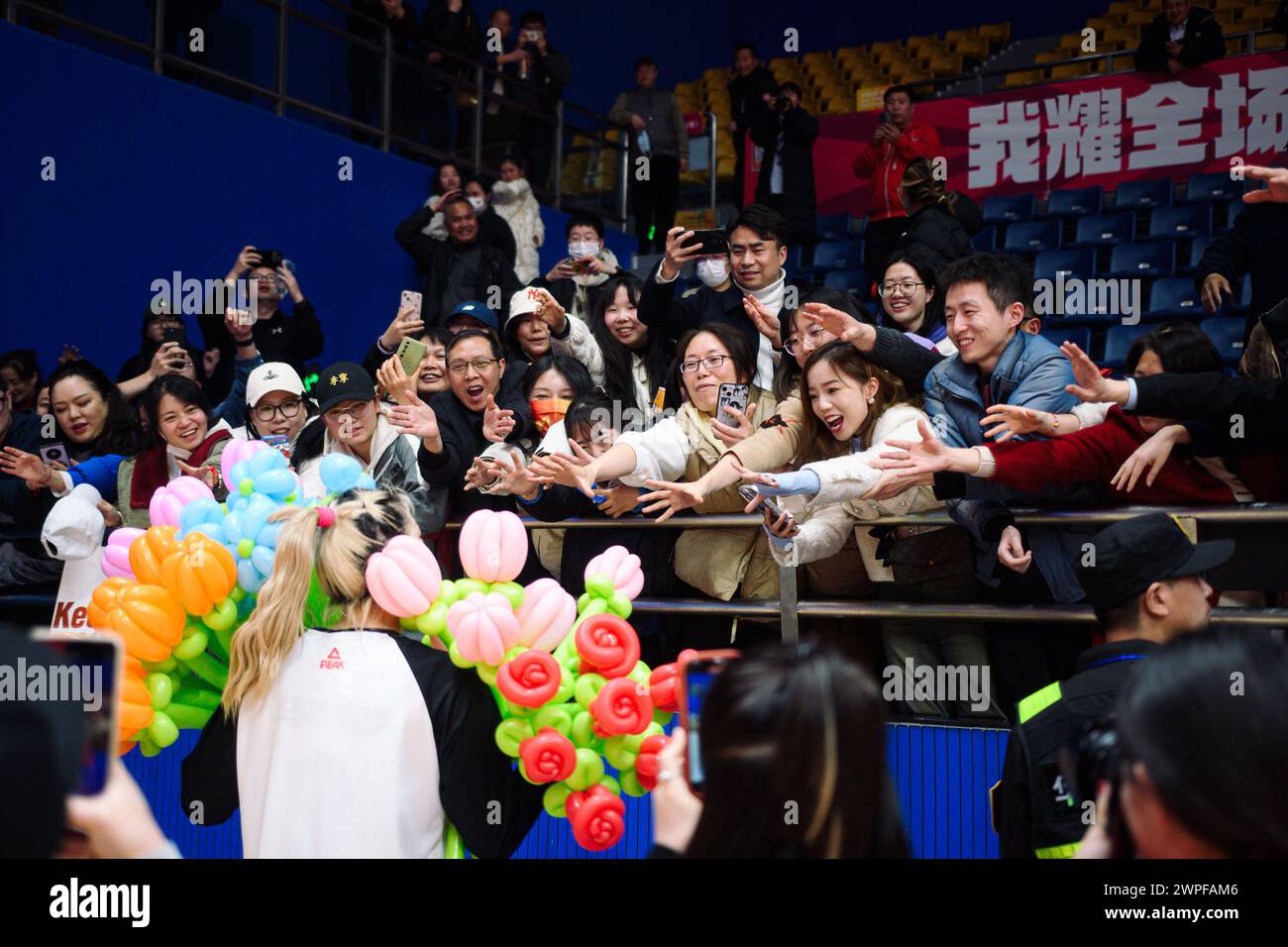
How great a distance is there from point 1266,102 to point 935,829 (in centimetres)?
756

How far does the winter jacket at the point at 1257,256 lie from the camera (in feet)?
14.4

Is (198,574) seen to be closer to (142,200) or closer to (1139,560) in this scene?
(1139,560)

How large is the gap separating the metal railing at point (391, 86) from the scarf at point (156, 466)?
391 cm

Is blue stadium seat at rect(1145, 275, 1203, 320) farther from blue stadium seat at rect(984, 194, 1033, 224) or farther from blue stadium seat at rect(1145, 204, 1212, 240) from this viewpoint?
blue stadium seat at rect(984, 194, 1033, 224)

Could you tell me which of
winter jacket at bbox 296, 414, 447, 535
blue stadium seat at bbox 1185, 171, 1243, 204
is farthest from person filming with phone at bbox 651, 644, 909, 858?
blue stadium seat at bbox 1185, 171, 1243, 204

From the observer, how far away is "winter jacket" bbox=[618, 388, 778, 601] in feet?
12.2

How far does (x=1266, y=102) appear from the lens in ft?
29.0

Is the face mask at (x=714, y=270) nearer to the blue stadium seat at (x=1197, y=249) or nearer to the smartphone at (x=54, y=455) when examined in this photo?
the smartphone at (x=54, y=455)

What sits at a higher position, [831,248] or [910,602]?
[831,248]

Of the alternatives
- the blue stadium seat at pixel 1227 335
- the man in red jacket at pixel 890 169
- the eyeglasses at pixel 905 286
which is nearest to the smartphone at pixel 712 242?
the eyeglasses at pixel 905 286

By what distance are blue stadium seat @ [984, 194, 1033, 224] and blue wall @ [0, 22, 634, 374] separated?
178 inches

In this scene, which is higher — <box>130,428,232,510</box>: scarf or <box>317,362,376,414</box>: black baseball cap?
<box>317,362,376,414</box>: black baseball cap

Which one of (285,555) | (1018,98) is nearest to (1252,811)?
(285,555)
